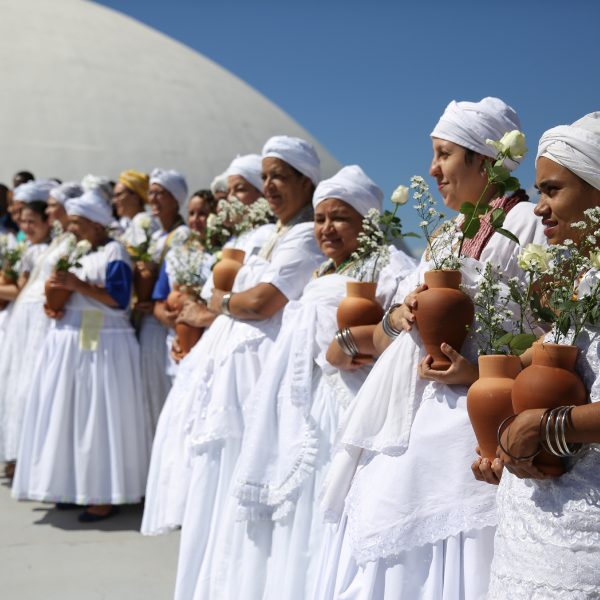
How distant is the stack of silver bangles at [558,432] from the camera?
80.5 inches

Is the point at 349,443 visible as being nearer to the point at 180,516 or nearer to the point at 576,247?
the point at 576,247

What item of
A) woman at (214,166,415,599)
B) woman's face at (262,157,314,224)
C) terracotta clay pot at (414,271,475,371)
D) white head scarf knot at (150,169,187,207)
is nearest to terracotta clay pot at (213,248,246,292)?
woman's face at (262,157,314,224)

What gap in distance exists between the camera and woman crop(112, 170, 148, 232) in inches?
297

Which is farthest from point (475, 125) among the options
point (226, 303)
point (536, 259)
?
point (226, 303)

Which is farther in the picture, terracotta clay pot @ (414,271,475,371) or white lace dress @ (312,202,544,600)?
terracotta clay pot @ (414,271,475,371)

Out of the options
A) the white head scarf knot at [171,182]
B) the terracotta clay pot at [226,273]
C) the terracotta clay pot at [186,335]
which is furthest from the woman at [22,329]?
the terracotta clay pot at [226,273]

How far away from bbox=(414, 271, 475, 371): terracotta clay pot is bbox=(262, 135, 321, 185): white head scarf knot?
5.99 ft

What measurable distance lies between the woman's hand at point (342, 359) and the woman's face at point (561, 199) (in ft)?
3.55

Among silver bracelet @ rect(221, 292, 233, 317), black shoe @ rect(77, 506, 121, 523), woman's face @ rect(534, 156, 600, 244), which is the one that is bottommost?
black shoe @ rect(77, 506, 121, 523)

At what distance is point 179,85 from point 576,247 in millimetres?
17619

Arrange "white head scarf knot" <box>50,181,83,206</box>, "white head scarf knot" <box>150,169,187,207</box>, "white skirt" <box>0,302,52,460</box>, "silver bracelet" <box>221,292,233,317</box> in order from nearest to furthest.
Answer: "silver bracelet" <box>221,292,233,317</box> < "white head scarf knot" <box>150,169,187,207</box> < "white skirt" <box>0,302,52,460</box> < "white head scarf knot" <box>50,181,83,206</box>

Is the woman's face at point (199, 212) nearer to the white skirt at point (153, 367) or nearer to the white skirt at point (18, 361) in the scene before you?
the white skirt at point (153, 367)

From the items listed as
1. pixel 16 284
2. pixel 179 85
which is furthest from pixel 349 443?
pixel 179 85

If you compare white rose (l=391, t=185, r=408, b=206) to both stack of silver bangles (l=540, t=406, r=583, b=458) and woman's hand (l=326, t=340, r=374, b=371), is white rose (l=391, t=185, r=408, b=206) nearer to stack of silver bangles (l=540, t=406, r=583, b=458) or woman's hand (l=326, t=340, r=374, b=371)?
woman's hand (l=326, t=340, r=374, b=371)
